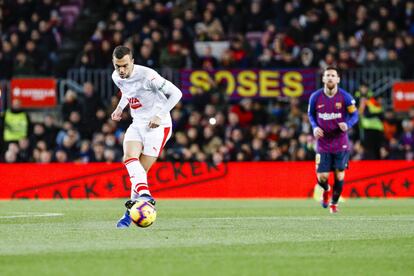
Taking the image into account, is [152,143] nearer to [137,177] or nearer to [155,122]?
[155,122]

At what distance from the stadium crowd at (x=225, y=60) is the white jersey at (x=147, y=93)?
1150 centimetres

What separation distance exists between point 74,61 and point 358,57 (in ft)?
24.4

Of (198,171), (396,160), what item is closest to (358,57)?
(396,160)

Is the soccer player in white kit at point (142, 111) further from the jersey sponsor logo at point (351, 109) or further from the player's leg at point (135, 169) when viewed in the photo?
A: the jersey sponsor logo at point (351, 109)

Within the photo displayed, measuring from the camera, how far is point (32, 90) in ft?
87.1

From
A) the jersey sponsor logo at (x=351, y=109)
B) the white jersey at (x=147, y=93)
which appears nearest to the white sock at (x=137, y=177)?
the white jersey at (x=147, y=93)

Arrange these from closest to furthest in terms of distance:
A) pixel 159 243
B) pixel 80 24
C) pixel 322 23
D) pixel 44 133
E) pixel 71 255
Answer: pixel 71 255 < pixel 159 243 < pixel 44 133 < pixel 322 23 < pixel 80 24

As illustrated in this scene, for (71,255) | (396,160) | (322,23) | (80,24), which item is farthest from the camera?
(80,24)

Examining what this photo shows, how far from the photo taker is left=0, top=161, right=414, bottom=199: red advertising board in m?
24.3

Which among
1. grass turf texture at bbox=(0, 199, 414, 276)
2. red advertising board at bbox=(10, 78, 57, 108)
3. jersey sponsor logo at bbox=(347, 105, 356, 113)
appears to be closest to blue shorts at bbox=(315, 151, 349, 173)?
jersey sponsor logo at bbox=(347, 105, 356, 113)

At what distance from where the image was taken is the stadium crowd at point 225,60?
82.6ft

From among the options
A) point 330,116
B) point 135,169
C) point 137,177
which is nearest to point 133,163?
point 135,169

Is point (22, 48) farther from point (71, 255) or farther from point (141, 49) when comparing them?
point (71, 255)

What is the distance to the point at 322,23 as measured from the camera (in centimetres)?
2784
